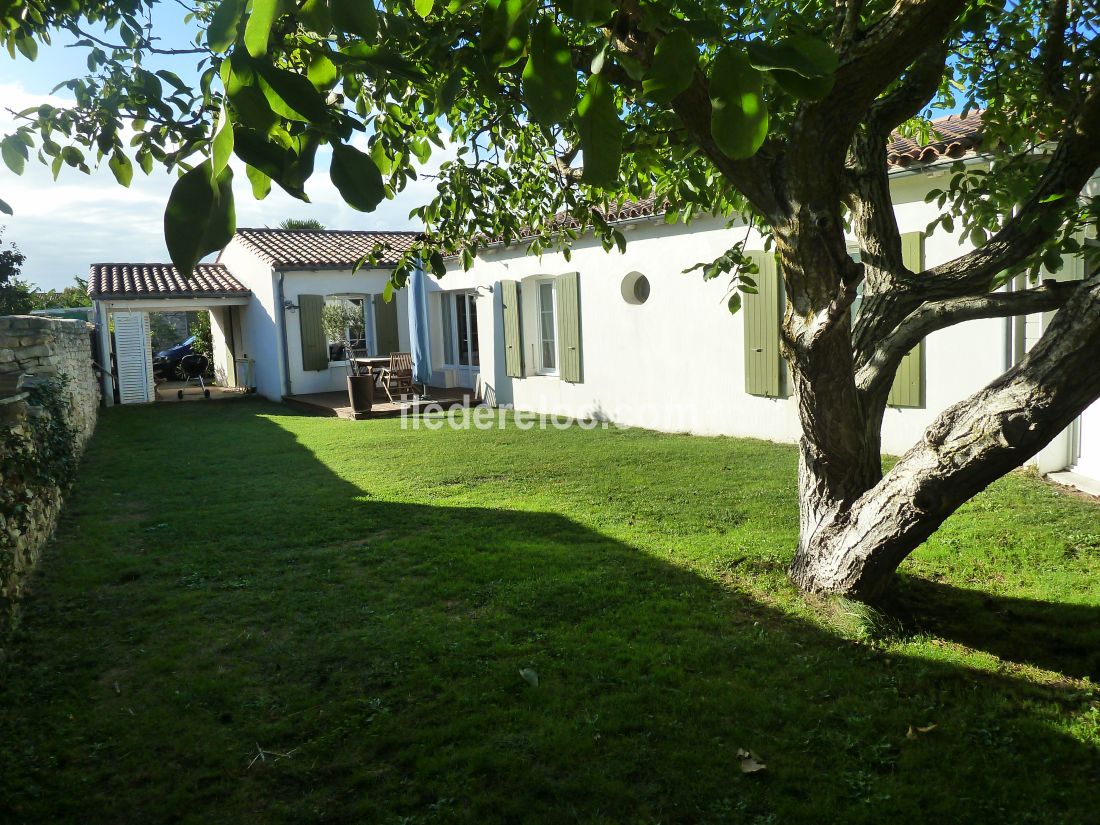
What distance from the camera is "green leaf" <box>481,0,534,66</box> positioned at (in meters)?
1.16

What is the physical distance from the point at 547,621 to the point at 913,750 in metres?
1.90

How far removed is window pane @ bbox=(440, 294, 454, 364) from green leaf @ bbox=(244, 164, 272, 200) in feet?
51.7

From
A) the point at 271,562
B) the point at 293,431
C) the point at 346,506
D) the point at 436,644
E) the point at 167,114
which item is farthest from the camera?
the point at 293,431

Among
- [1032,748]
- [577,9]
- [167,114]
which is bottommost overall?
[1032,748]

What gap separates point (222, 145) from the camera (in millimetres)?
833

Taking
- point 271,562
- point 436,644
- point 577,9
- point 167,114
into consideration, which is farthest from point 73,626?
point 577,9

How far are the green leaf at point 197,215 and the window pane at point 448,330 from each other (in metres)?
Answer: 16.1

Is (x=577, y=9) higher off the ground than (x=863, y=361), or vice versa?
(x=577, y=9)

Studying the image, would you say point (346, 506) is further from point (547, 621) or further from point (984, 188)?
point (984, 188)

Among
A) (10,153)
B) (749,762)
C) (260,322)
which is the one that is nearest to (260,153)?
(10,153)

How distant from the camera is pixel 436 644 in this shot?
4.03 metres

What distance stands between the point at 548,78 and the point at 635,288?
35.9ft

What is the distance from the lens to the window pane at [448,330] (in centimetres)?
1678

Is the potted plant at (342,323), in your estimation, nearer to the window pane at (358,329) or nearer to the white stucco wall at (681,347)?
the window pane at (358,329)
